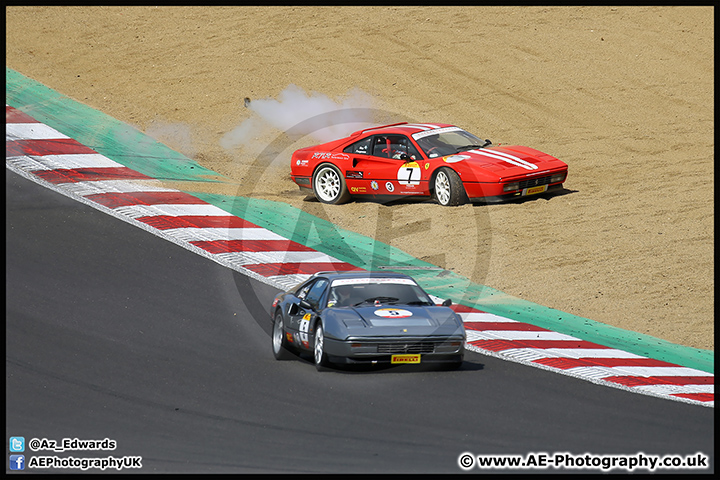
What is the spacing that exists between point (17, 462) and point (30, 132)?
12971mm

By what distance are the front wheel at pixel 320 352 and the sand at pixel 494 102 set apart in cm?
466

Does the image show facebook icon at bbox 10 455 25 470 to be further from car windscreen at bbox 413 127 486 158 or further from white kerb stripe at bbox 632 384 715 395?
car windscreen at bbox 413 127 486 158

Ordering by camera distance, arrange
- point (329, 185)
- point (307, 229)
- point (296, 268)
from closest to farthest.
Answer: point (296, 268) < point (307, 229) < point (329, 185)

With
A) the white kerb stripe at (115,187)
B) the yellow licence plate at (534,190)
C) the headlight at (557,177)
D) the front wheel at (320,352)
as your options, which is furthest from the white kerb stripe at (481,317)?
the white kerb stripe at (115,187)

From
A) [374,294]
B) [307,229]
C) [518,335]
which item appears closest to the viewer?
[374,294]

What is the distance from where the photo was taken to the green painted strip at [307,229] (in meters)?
12.0

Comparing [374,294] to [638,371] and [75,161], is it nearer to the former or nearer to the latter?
[638,371]

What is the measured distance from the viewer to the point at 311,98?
21828mm

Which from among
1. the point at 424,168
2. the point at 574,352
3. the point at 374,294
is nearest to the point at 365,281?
the point at 374,294

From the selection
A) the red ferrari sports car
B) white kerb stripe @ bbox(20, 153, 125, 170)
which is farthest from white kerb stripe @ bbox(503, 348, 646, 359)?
white kerb stripe @ bbox(20, 153, 125, 170)

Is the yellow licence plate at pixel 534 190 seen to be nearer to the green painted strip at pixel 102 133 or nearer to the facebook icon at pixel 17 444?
the green painted strip at pixel 102 133

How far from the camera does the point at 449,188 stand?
15852 mm

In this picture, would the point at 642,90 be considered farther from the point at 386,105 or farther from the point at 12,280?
the point at 12,280

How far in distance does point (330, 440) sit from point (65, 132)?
44.8 feet
